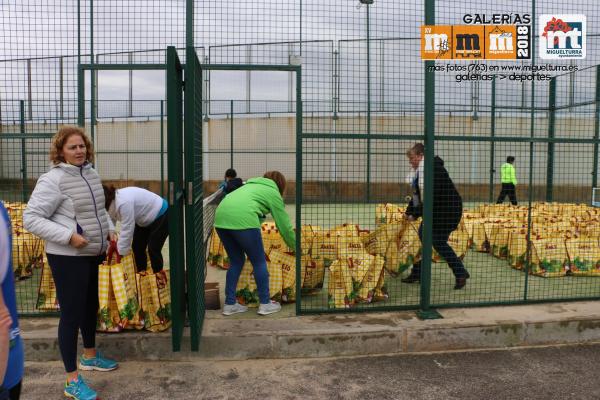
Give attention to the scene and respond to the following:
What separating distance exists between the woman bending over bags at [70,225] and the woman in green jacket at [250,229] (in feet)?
4.84

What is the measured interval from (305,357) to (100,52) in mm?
3990

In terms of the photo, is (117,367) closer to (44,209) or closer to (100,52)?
(44,209)

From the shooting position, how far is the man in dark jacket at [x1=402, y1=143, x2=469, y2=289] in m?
5.75

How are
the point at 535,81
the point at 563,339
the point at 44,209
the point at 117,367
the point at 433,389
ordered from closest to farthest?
the point at 44,209 < the point at 433,389 < the point at 117,367 < the point at 563,339 < the point at 535,81

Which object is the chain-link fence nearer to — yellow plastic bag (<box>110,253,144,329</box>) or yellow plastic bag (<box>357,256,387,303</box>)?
yellow plastic bag (<box>357,256,387,303</box>)

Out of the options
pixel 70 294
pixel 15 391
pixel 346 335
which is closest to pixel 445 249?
pixel 346 335

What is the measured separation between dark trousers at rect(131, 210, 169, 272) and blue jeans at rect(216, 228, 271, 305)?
0.76m

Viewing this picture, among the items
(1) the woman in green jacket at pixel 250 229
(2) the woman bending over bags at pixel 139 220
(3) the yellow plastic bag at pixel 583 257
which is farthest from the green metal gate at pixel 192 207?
(3) the yellow plastic bag at pixel 583 257

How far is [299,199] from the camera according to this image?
16.6 feet

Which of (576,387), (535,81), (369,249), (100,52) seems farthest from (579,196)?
(100,52)

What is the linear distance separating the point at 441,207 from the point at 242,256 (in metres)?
2.20

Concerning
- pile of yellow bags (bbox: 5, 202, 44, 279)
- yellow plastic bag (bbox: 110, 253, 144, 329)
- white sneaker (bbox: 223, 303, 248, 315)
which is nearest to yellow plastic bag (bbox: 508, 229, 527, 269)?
white sneaker (bbox: 223, 303, 248, 315)

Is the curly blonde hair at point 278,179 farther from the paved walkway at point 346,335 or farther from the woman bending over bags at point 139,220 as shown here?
the paved walkway at point 346,335

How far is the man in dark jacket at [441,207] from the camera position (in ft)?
18.9
